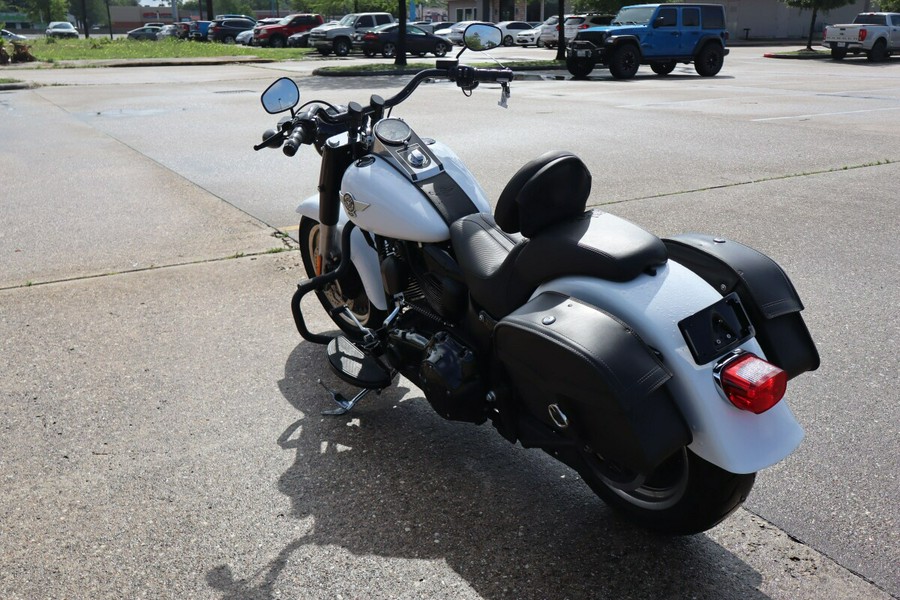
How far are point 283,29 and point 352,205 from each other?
40802 millimetres

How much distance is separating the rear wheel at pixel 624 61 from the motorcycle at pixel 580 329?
65.6ft

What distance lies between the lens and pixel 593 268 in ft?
8.46

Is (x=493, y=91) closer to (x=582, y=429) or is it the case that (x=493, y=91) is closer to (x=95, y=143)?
(x=95, y=143)

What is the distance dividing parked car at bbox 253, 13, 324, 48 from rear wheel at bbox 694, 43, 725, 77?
23876 millimetres

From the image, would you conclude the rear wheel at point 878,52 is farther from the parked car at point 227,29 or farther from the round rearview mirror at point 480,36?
the round rearview mirror at point 480,36

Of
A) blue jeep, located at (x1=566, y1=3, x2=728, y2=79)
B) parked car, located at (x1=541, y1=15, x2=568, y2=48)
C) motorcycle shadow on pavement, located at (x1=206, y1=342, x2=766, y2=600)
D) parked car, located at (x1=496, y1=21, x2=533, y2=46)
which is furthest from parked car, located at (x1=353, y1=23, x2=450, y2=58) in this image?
motorcycle shadow on pavement, located at (x1=206, y1=342, x2=766, y2=600)

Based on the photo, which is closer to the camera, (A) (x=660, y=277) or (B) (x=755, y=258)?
(A) (x=660, y=277)

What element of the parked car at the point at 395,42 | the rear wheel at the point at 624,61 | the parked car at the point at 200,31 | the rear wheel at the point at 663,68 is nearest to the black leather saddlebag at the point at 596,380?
the rear wheel at the point at 624,61

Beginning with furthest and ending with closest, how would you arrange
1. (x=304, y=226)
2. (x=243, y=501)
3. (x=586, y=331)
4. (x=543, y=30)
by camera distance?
1. (x=543, y=30)
2. (x=304, y=226)
3. (x=243, y=501)
4. (x=586, y=331)

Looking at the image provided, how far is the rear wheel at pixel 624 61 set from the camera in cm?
2236

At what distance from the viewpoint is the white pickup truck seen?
3025 centimetres

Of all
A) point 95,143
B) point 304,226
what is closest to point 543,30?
point 95,143

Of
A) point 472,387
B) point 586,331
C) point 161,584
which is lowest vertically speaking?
point 161,584

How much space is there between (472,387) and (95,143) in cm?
1022
